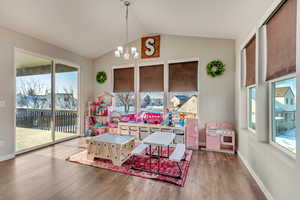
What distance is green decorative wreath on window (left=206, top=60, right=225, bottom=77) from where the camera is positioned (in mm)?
3621

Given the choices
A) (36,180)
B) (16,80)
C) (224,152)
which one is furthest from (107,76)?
(224,152)

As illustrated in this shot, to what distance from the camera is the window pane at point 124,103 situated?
4.70m

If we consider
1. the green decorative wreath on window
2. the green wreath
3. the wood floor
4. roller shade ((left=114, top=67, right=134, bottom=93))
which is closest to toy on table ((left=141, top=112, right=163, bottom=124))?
roller shade ((left=114, top=67, right=134, bottom=93))

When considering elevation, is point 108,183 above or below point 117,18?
below

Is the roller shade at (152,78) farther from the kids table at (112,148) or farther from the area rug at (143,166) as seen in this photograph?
the area rug at (143,166)

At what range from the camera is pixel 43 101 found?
12.4ft

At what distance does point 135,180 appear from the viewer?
2.20 meters

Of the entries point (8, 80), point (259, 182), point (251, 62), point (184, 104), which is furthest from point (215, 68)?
point (8, 80)

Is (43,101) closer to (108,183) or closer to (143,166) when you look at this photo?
(108,183)

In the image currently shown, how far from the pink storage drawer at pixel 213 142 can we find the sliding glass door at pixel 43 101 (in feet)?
13.6

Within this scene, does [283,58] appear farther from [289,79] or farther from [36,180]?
[36,180]

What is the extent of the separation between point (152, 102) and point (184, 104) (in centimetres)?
101

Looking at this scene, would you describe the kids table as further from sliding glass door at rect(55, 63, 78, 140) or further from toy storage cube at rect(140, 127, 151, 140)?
sliding glass door at rect(55, 63, 78, 140)

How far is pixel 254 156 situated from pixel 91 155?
9.92 feet
